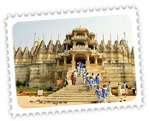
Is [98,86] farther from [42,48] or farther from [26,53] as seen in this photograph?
[26,53]

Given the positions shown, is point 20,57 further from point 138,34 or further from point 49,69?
point 138,34

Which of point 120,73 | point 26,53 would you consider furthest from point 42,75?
point 120,73

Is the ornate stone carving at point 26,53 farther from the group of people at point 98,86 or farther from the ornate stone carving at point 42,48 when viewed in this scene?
the group of people at point 98,86

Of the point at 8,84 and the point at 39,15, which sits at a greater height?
the point at 39,15

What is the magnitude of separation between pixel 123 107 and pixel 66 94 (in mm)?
6892

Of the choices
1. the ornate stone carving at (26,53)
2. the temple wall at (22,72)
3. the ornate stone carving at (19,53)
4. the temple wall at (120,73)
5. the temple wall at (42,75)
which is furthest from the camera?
A: the ornate stone carving at (19,53)

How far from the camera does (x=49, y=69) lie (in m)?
30.8

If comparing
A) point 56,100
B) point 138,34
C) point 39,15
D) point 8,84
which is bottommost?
point 56,100

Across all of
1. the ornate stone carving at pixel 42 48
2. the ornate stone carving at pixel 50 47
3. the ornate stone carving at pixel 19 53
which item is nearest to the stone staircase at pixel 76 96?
the ornate stone carving at pixel 50 47

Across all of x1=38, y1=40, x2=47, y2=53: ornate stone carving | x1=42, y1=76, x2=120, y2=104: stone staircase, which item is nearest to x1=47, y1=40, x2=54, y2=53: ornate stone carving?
x1=38, y1=40, x2=47, y2=53: ornate stone carving

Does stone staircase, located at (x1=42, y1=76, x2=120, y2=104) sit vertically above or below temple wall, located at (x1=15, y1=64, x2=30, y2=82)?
below

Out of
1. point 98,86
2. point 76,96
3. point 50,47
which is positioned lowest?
point 76,96

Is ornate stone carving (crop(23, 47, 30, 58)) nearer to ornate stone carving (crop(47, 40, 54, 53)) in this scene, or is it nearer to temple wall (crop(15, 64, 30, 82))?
temple wall (crop(15, 64, 30, 82))

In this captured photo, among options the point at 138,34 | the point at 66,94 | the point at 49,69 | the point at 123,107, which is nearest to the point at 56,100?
the point at 66,94
